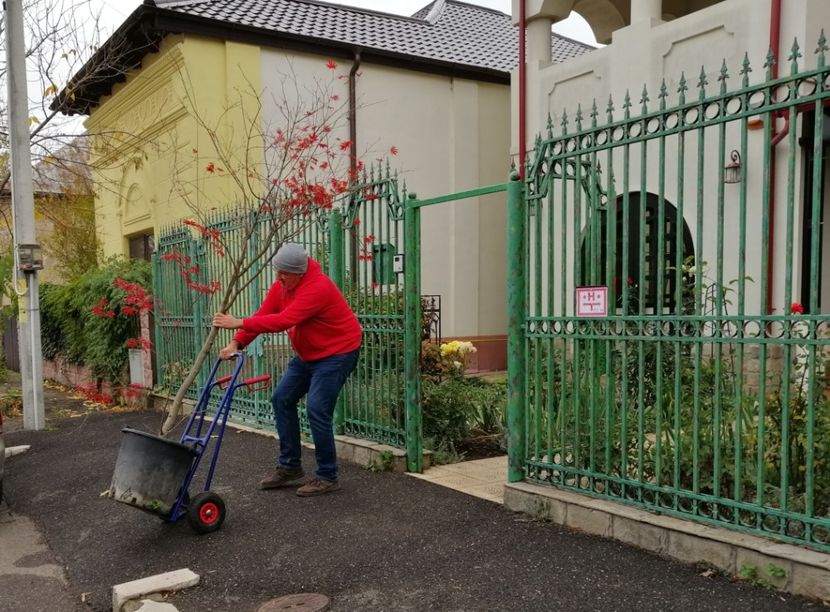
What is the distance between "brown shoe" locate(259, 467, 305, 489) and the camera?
575 cm

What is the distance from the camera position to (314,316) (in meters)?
5.46

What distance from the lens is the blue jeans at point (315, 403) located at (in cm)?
545

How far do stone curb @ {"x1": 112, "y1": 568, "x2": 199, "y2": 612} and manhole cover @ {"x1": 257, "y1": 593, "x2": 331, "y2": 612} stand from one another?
53 centimetres

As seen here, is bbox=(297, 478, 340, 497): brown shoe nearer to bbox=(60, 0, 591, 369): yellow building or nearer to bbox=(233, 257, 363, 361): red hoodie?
bbox=(233, 257, 363, 361): red hoodie

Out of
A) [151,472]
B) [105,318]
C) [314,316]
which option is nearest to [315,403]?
[314,316]

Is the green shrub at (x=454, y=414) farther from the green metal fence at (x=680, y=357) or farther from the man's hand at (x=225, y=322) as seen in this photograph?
the man's hand at (x=225, y=322)

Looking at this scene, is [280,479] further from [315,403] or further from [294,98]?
[294,98]

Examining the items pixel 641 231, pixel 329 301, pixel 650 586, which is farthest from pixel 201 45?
pixel 650 586

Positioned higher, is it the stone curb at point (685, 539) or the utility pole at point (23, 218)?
the utility pole at point (23, 218)

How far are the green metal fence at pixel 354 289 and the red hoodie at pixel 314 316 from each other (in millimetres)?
799

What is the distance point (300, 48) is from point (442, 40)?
401cm

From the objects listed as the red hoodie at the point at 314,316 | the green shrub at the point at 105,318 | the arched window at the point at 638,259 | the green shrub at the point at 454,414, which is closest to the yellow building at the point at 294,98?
the green shrub at the point at 105,318

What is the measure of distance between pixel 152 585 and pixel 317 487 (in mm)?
1786

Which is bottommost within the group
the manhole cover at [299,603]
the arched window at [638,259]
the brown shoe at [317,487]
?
the manhole cover at [299,603]
